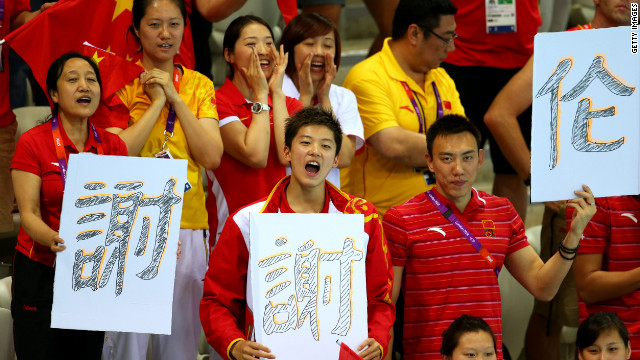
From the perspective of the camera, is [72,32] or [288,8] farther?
[288,8]

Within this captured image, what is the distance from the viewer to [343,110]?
478 cm

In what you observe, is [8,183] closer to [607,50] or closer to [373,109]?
[373,109]

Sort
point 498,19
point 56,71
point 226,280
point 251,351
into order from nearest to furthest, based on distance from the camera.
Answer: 1. point 251,351
2. point 226,280
3. point 56,71
4. point 498,19

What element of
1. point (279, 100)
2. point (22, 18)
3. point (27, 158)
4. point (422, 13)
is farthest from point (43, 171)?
point (422, 13)

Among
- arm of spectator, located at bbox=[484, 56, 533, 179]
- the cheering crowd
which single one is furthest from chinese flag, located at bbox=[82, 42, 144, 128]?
arm of spectator, located at bbox=[484, 56, 533, 179]

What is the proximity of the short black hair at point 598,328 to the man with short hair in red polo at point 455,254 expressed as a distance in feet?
0.66

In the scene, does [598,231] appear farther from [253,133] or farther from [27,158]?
[27,158]

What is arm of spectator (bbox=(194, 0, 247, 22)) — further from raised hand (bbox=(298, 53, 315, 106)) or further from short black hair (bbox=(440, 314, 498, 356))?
short black hair (bbox=(440, 314, 498, 356))

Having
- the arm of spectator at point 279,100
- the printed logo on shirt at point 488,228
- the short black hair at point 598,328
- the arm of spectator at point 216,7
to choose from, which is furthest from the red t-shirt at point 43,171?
the short black hair at point 598,328

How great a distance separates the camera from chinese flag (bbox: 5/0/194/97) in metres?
4.46

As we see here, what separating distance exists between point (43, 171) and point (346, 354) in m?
1.41

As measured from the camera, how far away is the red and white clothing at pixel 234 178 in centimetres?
446

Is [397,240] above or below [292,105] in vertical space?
below

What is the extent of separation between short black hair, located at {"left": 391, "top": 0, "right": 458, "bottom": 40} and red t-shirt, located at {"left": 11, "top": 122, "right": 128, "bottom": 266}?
205 centimetres
